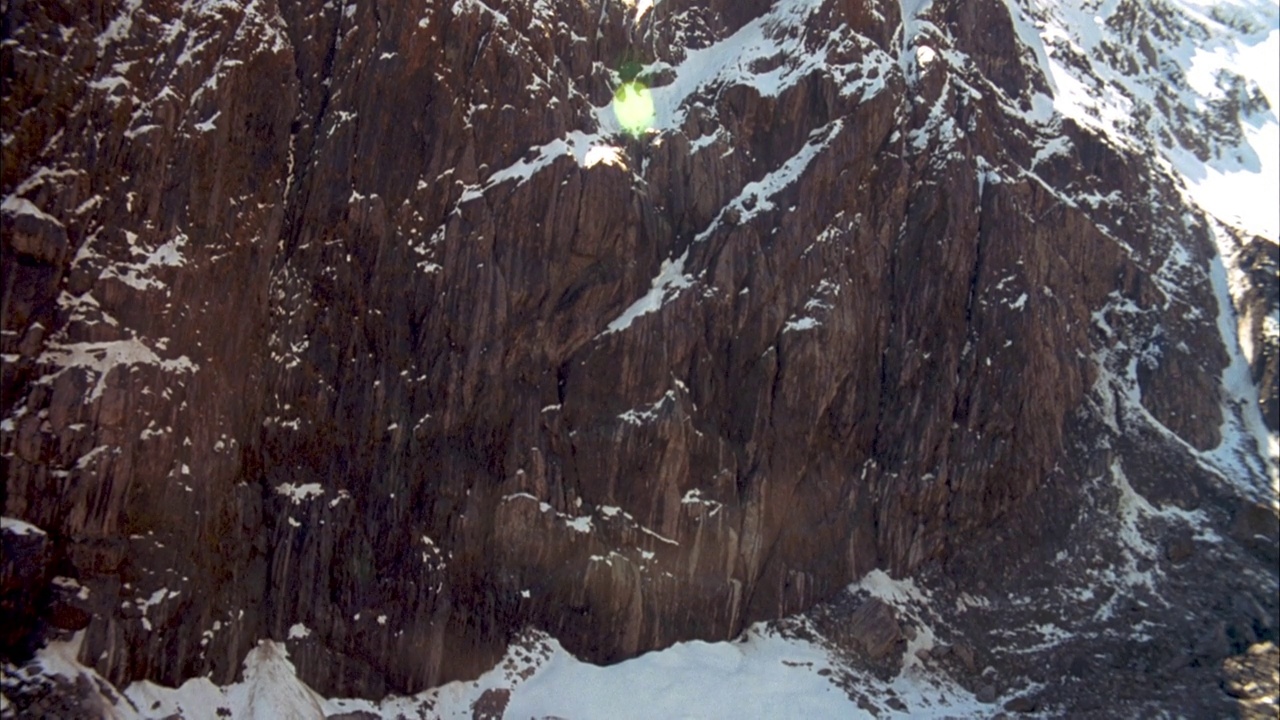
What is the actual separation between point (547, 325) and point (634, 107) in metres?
11.9

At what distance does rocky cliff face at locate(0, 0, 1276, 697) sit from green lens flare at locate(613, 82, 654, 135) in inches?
25.3

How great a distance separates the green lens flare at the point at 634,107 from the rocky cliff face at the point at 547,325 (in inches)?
25.3

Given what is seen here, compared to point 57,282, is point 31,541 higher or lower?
lower

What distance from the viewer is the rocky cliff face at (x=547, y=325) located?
147ft

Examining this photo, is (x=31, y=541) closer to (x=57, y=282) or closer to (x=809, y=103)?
(x=57, y=282)

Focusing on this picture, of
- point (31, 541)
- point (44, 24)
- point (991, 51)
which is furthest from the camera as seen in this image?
point (991, 51)

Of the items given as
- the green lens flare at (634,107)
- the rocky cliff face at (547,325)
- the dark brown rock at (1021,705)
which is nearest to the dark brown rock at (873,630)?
the rocky cliff face at (547,325)

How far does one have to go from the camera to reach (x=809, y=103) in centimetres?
5791

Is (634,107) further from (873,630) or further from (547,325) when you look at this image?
(873,630)

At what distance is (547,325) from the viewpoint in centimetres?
5250

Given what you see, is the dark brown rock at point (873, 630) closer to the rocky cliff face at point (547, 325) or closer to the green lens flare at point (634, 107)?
the rocky cliff face at point (547, 325)

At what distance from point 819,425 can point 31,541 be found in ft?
105

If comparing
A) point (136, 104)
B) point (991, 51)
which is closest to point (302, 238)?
point (136, 104)

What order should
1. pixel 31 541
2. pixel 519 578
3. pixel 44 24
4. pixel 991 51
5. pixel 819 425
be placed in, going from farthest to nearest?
pixel 991 51 → pixel 819 425 → pixel 519 578 → pixel 44 24 → pixel 31 541
